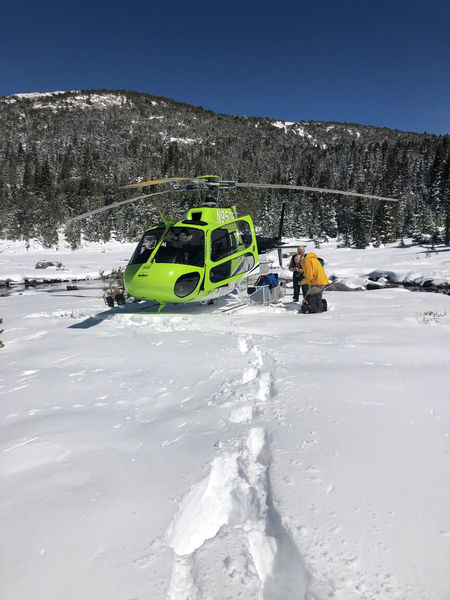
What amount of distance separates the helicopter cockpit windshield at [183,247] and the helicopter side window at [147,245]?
0.25m

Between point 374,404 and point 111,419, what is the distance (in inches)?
96.1

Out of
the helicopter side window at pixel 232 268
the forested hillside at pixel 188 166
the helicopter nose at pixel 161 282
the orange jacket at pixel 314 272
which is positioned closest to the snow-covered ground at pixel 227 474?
the helicopter nose at pixel 161 282

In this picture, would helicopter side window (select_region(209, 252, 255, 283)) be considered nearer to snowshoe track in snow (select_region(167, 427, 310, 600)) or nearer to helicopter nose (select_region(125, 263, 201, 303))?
helicopter nose (select_region(125, 263, 201, 303))

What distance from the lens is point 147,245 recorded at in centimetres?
763

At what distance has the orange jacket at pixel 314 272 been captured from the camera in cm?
817

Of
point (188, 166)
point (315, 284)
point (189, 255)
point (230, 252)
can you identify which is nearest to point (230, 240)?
point (230, 252)

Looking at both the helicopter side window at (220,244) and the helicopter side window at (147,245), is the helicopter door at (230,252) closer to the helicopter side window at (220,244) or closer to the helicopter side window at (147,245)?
the helicopter side window at (220,244)

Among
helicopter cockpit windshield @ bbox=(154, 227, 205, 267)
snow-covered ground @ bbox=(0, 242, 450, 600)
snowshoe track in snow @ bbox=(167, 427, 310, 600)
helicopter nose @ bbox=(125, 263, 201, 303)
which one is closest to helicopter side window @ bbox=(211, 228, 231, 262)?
helicopter cockpit windshield @ bbox=(154, 227, 205, 267)

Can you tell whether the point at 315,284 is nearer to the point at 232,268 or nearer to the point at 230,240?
the point at 232,268

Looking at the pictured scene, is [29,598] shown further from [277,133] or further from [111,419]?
[277,133]

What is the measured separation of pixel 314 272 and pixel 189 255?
3.16 m

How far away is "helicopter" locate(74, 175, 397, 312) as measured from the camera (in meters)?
6.95

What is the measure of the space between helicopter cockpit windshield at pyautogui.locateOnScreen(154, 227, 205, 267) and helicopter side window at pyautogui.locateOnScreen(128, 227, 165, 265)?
254mm

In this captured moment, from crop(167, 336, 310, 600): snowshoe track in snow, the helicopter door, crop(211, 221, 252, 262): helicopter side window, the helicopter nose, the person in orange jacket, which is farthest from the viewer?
the person in orange jacket
